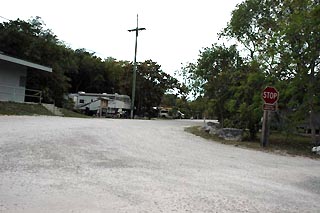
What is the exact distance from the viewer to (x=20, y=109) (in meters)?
25.9

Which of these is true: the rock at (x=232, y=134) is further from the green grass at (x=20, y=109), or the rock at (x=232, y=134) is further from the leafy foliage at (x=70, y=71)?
the leafy foliage at (x=70, y=71)

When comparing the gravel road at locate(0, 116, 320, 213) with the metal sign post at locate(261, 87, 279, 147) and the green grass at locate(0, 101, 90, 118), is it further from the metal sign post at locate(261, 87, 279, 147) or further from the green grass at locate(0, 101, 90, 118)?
the green grass at locate(0, 101, 90, 118)

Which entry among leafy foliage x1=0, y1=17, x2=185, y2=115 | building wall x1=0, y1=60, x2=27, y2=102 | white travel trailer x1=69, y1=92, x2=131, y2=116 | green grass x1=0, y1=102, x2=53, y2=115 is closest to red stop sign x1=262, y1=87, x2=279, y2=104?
green grass x1=0, y1=102, x2=53, y2=115

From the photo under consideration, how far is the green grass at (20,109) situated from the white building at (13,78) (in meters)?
1.65

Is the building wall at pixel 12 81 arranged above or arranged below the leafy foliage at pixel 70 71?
below

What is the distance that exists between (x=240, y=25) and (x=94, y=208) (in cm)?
2432

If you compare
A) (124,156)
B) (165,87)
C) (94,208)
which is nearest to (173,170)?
(124,156)

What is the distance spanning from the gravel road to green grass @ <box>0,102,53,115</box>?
13389mm

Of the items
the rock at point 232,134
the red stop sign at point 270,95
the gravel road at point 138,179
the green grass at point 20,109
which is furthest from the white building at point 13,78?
the red stop sign at point 270,95

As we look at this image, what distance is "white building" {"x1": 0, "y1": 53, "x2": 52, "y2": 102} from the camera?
2780cm

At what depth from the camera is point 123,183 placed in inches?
264

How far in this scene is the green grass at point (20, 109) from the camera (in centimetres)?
2414

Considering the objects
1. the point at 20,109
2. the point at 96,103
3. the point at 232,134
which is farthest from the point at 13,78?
the point at 232,134

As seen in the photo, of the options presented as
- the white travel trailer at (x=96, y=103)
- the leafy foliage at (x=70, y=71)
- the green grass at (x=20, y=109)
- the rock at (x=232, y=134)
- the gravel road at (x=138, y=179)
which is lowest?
the gravel road at (x=138, y=179)
